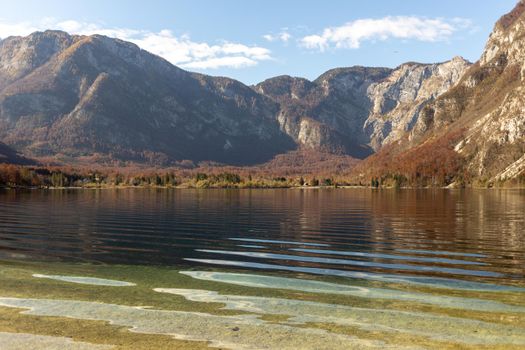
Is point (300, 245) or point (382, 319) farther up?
point (382, 319)

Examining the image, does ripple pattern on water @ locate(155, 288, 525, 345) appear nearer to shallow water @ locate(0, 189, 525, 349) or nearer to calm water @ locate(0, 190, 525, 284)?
shallow water @ locate(0, 189, 525, 349)

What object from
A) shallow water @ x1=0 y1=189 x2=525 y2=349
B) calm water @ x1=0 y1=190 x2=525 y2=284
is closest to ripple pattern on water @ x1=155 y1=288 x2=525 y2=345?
shallow water @ x1=0 y1=189 x2=525 y2=349

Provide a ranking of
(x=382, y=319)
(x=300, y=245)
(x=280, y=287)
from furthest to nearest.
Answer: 1. (x=300, y=245)
2. (x=280, y=287)
3. (x=382, y=319)

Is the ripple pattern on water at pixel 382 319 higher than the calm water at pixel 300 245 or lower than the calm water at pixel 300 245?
higher

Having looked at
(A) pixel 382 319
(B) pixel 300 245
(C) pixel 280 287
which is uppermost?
(A) pixel 382 319

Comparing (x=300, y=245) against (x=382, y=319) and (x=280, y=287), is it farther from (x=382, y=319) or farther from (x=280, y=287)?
(x=382, y=319)

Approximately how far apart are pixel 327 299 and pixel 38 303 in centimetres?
1291

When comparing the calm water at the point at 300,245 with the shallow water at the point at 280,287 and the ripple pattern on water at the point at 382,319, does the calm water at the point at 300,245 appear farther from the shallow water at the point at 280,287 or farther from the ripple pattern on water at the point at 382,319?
the ripple pattern on water at the point at 382,319

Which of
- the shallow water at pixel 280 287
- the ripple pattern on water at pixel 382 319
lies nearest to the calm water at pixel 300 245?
the shallow water at pixel 280 287

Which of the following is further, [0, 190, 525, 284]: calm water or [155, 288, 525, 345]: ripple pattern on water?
[0, 190, 525, 284]: calm water

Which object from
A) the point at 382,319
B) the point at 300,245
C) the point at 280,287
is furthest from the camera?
the point at 300,245

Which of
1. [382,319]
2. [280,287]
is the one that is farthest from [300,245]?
[382,319]

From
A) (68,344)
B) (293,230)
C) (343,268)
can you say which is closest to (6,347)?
(68,344)

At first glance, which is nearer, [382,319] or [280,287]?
[382,319]
